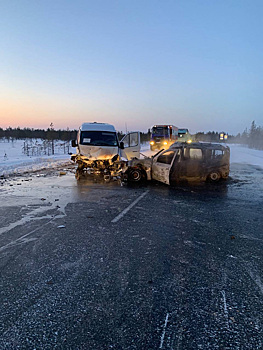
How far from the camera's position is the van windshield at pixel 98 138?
12516 mm

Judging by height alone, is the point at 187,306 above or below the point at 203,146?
below

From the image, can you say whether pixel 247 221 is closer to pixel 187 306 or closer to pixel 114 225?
pixel 114 225

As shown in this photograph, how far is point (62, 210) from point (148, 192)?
3395 mm

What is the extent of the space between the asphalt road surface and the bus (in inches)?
1023

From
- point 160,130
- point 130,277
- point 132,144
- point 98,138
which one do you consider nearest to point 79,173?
point 98,138

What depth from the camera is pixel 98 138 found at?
12.8m

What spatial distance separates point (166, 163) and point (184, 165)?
767 millimetres

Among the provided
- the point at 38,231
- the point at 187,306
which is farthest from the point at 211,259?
the point at 38,231

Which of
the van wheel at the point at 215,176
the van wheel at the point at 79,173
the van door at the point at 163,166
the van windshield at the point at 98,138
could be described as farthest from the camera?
the van windshield at the point at 98,138

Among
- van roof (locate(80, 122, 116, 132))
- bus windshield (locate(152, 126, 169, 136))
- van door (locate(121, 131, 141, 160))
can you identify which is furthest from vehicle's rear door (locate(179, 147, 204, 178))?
bus windshield (locate(152, 126, 169, 136))

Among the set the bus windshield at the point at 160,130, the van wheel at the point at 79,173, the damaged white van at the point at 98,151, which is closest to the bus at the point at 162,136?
the bus windshield at the point at 160,130

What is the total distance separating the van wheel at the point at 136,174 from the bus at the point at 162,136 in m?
21.6

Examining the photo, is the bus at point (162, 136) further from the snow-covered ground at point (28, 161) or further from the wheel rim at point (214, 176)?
the wheel rim at point (214, 176)

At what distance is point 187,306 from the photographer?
8.68 feet
